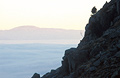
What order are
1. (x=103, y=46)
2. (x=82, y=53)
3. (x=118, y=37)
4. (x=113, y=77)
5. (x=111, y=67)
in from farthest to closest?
(x=82, y=53)
(x=103, y=46)
(x=118, y=37)
(x=111, y=67)
(x=113, y=77)

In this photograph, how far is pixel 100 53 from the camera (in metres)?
26.0

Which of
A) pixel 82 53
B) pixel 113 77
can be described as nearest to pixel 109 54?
pixel 113 77

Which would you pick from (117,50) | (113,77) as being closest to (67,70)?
(117,50)

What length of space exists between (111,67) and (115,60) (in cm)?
119

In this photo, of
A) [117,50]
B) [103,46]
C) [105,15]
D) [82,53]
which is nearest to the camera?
[117,50]

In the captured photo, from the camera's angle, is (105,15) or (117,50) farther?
(105,15)

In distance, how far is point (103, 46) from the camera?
28047mm

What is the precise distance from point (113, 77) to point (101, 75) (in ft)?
7.50

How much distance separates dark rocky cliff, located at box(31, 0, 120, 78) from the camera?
805 inches

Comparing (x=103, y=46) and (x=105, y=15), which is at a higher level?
(x=105, y=15)

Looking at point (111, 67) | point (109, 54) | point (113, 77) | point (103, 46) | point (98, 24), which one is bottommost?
point (113, 77)

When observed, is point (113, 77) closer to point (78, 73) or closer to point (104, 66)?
point (104, 66)

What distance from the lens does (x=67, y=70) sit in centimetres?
3906

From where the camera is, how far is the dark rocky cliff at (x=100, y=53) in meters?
20.4
